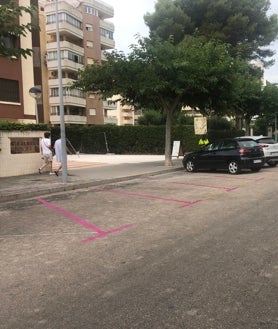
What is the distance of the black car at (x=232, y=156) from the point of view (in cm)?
1661

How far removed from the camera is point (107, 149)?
34812 mm

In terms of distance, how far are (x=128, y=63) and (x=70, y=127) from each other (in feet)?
60.1

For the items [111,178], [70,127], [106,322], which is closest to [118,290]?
[106,322]

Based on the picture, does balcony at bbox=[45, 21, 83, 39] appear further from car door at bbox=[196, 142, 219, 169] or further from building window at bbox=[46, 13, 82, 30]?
car door at bbox=[196, 142, 219, 169]

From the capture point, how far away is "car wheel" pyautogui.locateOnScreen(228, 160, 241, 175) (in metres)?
16.6

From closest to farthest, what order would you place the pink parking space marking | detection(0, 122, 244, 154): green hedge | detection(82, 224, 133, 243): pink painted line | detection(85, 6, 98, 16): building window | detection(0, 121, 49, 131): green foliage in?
detection(82, 224, 133, 243): pink painted line → the pink parking space marking → detection(0, 121, 49, 131): green foliage → detection(0, 122, 244, 154): green hedge → detection(85, 6, 98, 16): building window

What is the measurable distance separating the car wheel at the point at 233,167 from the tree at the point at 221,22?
59.8ft

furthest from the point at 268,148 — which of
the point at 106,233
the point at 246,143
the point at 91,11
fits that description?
the point at 91,11

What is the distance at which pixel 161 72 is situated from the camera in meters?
19.1

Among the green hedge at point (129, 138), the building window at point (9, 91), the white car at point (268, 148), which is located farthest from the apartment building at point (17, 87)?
the white car at point (268, 148)

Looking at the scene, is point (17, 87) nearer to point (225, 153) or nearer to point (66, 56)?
point (225, 153)

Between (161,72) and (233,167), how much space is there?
5.61 metres

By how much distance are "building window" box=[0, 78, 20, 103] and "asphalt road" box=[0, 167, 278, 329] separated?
1441 cm

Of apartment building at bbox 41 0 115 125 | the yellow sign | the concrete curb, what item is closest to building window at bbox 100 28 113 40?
apartment building at bbox 41 0 115 125
